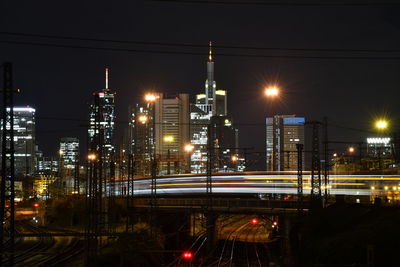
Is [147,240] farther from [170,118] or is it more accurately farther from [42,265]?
[170,118]

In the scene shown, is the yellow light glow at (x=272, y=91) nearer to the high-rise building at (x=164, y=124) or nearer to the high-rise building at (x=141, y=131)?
the high-rise building at (x=141, y=131)

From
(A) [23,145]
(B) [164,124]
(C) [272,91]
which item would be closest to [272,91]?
(C) [272,91]

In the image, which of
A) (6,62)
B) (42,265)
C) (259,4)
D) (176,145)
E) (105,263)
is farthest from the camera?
(176,145)

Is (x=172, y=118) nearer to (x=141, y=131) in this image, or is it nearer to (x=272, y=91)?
(x=141, y=131)

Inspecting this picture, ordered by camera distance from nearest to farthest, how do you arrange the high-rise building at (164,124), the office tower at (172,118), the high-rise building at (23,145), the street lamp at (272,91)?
the street lamp at (272,91)
the high-rise building at (23,145)
the high-rise building at (164,124)
the office tower at (172,118)

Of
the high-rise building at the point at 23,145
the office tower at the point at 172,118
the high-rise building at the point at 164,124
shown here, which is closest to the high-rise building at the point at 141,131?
the high-rise building at the point at 164,124

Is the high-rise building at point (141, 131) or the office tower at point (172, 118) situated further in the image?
the office tower at point (172, 118)

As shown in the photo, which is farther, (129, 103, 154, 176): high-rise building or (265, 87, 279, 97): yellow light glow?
(129, 103, 154, 176): high-rise building

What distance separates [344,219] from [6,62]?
23646 mm

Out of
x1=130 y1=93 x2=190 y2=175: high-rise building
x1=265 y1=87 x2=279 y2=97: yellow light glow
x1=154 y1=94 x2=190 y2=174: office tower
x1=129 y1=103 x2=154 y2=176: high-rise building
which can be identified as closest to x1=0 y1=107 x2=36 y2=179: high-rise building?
x1=129 y1=103 x2=154 y2=176: high-rise building

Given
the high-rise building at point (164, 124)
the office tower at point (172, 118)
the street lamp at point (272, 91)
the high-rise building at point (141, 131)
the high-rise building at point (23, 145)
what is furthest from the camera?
the office tower at point (172, 118)

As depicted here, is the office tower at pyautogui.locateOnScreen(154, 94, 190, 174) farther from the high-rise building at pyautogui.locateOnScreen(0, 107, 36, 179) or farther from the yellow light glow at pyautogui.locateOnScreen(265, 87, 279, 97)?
the yellow light glow at pyautogui.locateOnScreen(265, 87, 279, 97)

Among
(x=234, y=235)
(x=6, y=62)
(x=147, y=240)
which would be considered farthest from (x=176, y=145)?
(x=6, y=62)

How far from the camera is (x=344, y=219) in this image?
31.5 metres
